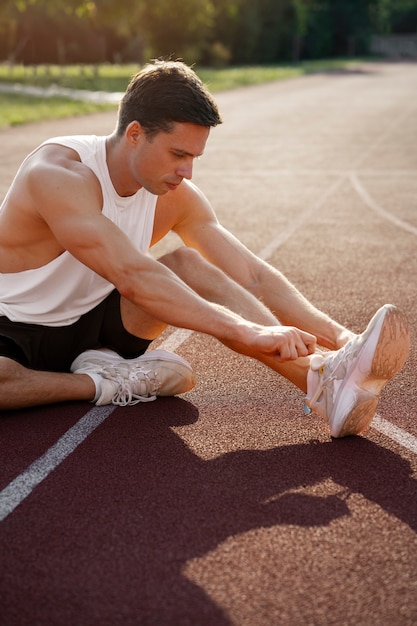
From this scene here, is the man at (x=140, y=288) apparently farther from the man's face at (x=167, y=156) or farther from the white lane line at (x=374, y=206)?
the white lane line at (x=374, y=206)

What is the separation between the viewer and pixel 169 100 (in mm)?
4055

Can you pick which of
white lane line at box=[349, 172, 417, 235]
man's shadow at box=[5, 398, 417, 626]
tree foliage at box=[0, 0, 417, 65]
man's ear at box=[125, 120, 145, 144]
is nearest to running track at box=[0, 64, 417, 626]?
man's shadow at box=[5, 398, 417, 626]

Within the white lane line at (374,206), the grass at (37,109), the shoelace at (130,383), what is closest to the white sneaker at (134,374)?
the shoelace at (130,383)

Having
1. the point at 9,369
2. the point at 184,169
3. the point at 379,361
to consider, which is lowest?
the point at 9,369

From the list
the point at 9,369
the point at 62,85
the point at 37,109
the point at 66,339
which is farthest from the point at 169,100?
the point at 62,85

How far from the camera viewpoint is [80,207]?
13.2ft

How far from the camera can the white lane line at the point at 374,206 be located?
9802mm

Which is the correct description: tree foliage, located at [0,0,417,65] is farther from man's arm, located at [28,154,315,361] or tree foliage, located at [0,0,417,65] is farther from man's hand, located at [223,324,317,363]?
man's hand, located at [223,324,317,363]

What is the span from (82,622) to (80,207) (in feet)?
6.25

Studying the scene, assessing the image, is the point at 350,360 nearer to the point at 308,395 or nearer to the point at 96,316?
the point at 308,395

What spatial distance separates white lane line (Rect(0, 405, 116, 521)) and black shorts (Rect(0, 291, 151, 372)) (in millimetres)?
321

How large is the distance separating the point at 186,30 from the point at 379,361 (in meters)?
57.1

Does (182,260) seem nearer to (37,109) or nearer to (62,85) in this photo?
(37,109)

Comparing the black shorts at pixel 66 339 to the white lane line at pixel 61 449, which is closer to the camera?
the white lane line at pixel 61 449
